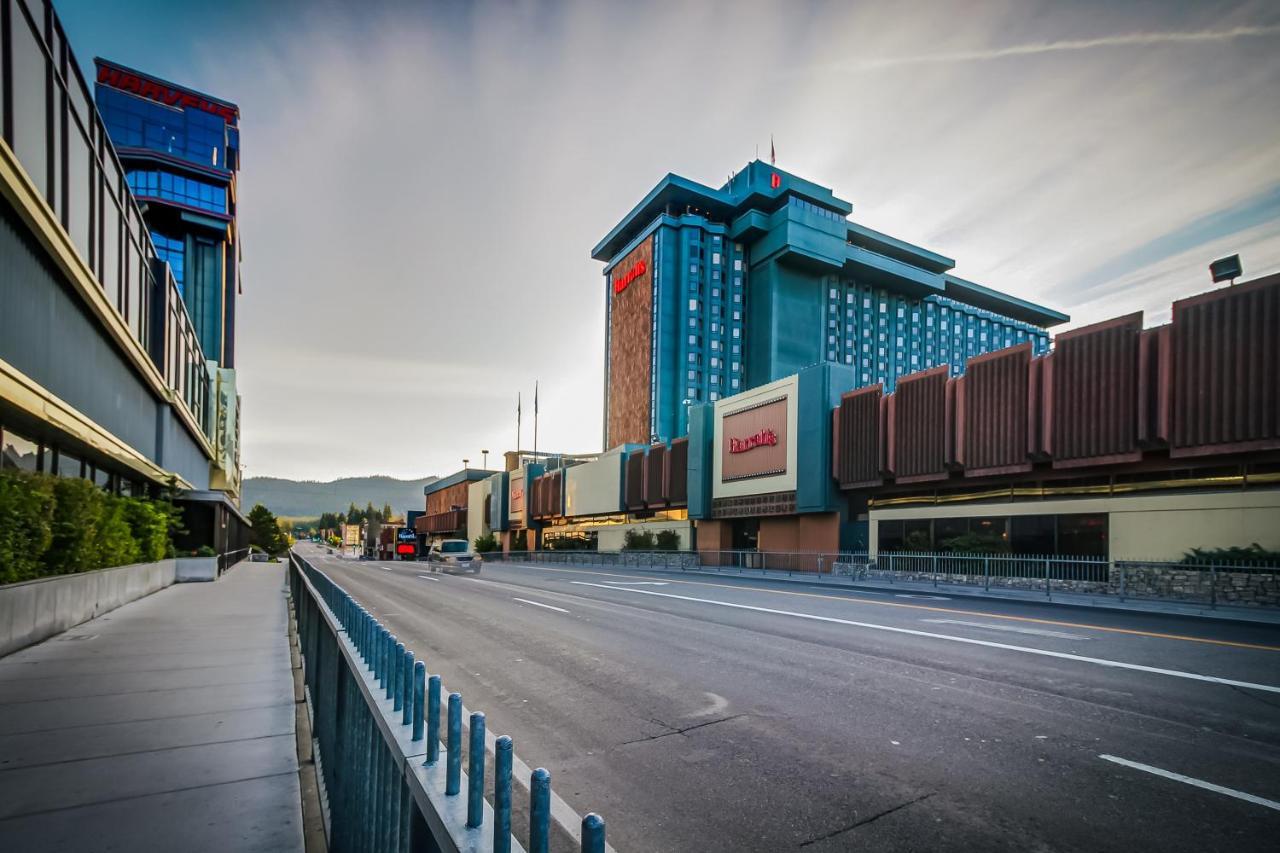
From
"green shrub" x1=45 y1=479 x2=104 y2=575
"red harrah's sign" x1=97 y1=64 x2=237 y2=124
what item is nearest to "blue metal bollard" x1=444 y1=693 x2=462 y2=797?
"green shrub" x1=45 y1=479 x2=104 y2=575

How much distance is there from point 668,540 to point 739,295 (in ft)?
207

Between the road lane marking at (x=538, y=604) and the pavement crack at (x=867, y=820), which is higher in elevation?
the pavement crack at (x=867, y=820)

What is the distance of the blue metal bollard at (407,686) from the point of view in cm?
301

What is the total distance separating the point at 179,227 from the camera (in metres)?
86.5

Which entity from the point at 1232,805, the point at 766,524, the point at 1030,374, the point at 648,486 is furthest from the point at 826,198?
the point at 1232,805

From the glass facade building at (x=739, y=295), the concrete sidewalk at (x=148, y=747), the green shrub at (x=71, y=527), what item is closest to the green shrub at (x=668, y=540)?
the green shrub at (x=71, y=527)

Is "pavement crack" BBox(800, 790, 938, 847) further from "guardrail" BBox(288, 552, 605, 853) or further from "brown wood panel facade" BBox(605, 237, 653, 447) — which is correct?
"brown wood panel facade" BBox(605, 237, 653, 447)

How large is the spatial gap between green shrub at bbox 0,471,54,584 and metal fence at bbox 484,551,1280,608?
76.9 ft

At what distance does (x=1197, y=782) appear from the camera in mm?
4926

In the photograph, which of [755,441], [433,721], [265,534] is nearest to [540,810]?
[433,721]

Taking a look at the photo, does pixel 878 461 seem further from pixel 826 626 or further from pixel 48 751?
pixel 48 751

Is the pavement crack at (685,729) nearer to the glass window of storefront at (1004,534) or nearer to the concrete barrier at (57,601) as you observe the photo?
the concrete barrier at (57,601)

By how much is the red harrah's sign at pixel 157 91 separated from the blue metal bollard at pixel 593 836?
424ft

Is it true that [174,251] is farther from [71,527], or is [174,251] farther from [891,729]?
[891,729]
